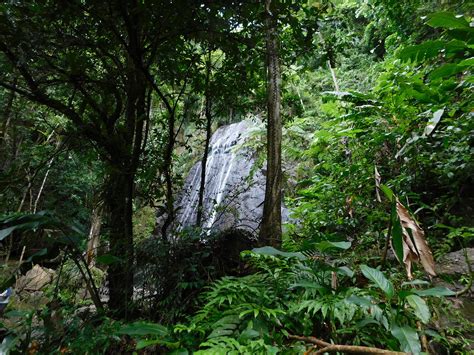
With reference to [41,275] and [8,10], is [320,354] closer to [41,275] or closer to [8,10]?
[8,10]

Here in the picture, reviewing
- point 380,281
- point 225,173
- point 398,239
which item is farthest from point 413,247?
point 225,173

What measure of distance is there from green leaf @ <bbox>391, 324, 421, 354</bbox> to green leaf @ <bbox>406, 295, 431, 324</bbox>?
72 mm

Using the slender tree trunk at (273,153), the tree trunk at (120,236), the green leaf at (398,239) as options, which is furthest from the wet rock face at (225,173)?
the green leaf at (398,239)

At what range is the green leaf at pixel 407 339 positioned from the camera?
1.18 meters

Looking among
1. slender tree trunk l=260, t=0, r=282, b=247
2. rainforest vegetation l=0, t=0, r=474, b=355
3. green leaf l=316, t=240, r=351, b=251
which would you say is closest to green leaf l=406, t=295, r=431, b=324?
rainforest vegetation l=0, t=0, r=474, b=355

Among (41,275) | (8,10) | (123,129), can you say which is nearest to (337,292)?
(123,129)

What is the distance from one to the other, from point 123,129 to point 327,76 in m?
7.90

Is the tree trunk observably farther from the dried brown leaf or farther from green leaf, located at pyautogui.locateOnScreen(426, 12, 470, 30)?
green leaf, located at pyautogui.locateOnScreen(426, 12, 470, 30)

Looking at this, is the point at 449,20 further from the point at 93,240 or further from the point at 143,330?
the point at 93,240

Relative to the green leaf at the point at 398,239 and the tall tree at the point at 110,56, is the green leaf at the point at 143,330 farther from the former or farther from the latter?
the green leaf at the point at 398,239

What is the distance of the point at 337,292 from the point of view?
5.40 feet

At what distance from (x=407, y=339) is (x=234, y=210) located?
2.57 m

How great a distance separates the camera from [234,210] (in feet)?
12.0

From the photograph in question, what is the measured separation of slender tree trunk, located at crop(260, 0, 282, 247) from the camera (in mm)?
2930
